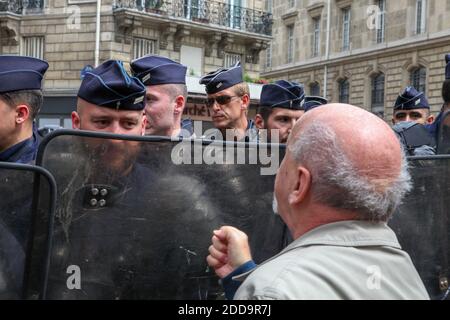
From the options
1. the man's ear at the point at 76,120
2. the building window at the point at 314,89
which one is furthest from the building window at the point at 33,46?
the man's ear at the point at 76,120

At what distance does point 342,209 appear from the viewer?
5.97 ft

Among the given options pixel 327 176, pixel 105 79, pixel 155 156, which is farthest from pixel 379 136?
pixel 105 79

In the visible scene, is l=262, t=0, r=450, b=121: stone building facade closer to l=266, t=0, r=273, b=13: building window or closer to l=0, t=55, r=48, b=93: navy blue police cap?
l=266, t=0, r=273, b=13: building window

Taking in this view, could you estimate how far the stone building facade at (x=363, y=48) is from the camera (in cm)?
2789

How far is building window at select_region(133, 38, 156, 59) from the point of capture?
22828 mm

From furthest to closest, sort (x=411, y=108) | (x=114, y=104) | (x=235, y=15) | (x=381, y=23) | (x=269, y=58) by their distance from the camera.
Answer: (x=269, y=58) → (x=381, y=23) → (x=235, y=15) → (x=411, y=108) → (x=114, y=104)

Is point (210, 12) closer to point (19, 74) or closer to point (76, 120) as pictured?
point (76, 120)

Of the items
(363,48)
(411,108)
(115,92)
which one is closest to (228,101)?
(115,92)

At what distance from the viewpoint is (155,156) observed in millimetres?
2457

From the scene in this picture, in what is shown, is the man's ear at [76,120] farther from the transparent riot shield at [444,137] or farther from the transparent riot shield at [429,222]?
the transparent riot shield at [444,137]

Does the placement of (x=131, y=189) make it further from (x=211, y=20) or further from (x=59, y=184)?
(x=211, y=20)

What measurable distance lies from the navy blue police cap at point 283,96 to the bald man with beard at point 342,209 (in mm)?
2603

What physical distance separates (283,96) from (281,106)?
0.07 meters

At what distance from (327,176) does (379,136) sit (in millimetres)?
186
